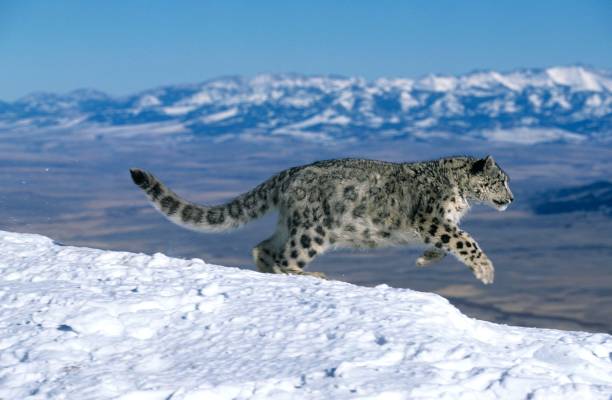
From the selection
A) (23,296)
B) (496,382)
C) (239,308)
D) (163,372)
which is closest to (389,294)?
(239,308)

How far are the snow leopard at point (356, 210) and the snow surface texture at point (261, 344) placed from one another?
1221 mm

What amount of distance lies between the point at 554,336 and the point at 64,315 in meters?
6.06

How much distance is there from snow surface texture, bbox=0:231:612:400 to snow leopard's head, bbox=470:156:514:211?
11.3 ft

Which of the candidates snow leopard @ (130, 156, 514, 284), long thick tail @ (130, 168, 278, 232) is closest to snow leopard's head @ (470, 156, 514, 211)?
snow leopard @ (130, 156, 514, 284)

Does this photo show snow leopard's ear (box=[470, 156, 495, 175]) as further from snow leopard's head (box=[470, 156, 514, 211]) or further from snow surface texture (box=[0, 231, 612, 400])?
snow surface texture (box=[0, 231, 612, 400])

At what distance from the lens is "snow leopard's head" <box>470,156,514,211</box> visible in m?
14.3

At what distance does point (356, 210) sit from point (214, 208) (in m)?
2.64

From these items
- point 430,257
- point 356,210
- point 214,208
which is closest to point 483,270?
point 430,257

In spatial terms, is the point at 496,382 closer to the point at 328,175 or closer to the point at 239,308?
the point at 239,308

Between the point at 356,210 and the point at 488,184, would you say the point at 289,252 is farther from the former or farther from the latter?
the point at 488,184

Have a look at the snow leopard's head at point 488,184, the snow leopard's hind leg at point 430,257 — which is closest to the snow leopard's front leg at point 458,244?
the snow leopard's hind leg at point 430,257

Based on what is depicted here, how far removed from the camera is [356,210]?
43.4ft

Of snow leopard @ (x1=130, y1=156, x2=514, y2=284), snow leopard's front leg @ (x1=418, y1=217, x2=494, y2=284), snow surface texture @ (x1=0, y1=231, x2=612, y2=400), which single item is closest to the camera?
snow surface texture @ (x1=0, y1=231, x2=612, y2=400)

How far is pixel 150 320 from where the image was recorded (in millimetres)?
10086
